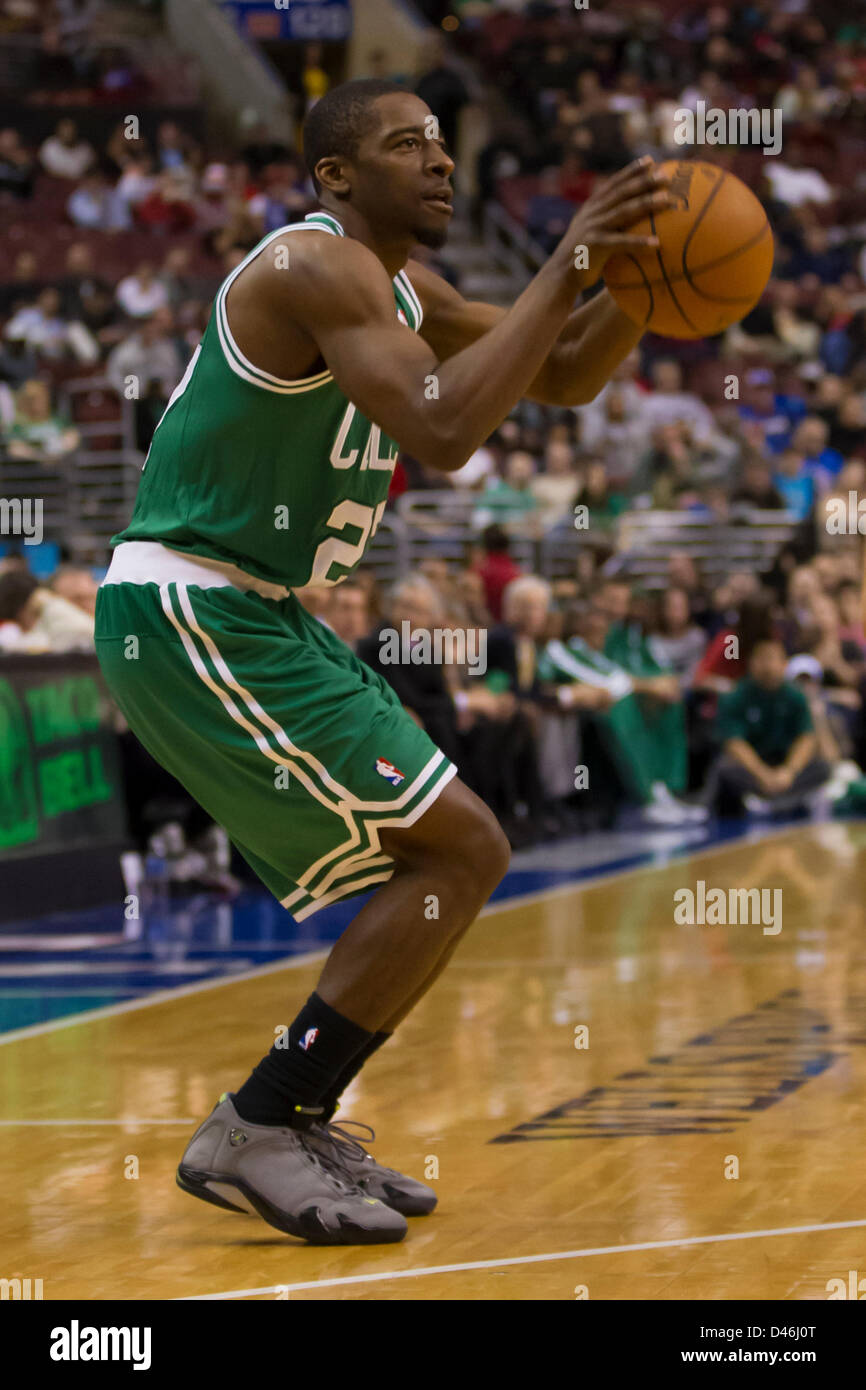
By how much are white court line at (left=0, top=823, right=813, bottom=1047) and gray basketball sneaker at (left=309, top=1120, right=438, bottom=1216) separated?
7.81ft

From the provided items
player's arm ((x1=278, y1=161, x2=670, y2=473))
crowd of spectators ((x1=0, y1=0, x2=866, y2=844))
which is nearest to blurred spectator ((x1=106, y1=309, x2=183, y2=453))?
crowd of spectators ((x1=0, y1=0, x2=866, y2=844))

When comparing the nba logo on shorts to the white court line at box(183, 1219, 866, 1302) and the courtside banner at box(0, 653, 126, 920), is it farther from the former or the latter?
the courtside banner at box(0, 653, 126, 920)

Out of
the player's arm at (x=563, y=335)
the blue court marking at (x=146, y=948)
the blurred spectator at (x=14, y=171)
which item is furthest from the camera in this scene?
the blurred spectator at (x=14, y=171)

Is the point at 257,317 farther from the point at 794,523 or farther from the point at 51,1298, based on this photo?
the point at 794,523

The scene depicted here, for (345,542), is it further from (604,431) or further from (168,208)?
(168,208)

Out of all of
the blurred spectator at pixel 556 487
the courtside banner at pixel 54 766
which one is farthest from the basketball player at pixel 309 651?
the blurred spectator at pixel 556 487

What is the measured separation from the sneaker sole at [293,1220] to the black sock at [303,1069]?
0.45 feet

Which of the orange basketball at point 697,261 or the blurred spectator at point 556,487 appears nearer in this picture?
the orange basketball at point 697,261

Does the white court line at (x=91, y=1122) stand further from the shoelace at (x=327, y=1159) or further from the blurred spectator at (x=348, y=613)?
the blurred spectator at (x=348, y=613)

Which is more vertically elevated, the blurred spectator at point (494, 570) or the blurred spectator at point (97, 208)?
the blurred spectator at point (97, 208)

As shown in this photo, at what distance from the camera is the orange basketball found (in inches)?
152

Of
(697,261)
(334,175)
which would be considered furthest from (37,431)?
(697,261)

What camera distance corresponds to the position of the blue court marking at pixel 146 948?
23.2 feet

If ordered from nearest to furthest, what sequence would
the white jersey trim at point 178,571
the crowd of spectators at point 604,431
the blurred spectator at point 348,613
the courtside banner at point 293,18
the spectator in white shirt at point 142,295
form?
the white jersey trim at point 178,571
the blurred spectator at point 348,613
the crowd of spectators at point 604,431
the spectator in white shirt at point 142,295
the courtside banner at point 293,18
